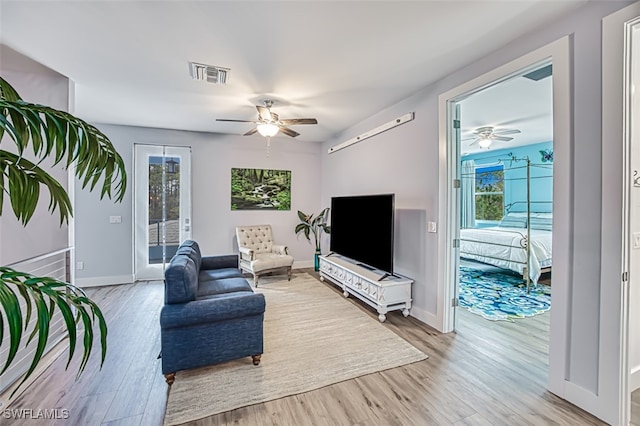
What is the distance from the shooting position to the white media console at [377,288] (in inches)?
134

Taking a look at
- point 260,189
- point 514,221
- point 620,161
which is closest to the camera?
point 620,161

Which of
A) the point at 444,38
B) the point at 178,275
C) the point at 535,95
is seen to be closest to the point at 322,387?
the point at 178,275

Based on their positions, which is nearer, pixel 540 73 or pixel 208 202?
pixel 540 73

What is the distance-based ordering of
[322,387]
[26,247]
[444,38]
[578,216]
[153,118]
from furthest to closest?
1. [153,118]
2. [26,247]
3. [444,38]
4. [322,387]
5. [578,216]

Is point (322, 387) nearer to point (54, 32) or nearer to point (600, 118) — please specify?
point (600, 118)

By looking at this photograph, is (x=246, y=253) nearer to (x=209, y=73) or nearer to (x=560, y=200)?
(x=209, y=73)

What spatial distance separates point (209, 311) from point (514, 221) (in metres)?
6.74

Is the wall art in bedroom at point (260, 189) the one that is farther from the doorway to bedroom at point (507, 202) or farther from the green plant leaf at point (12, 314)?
the green plant leaf at point (12, 314)

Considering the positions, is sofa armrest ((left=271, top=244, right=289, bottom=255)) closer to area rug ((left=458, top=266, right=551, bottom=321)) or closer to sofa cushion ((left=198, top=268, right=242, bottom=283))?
sofa cushion ((left=198, top=268, right=242, bottom=283))

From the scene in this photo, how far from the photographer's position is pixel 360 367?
247 centimetres

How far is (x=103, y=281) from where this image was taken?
4.84m

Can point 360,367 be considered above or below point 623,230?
below

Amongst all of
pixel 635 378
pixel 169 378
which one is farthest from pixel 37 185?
pixel 635 378

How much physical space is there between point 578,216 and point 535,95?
8.44 feet
